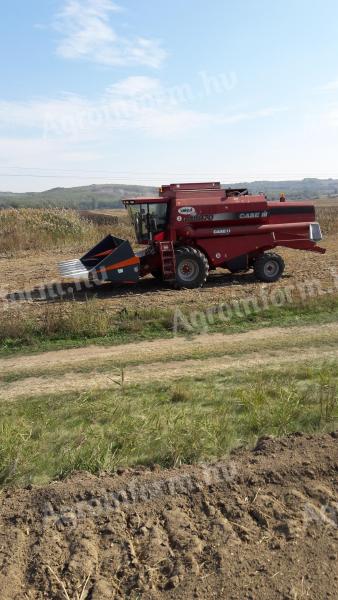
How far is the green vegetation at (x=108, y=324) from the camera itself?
9555 millimetres

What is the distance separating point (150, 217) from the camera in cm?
1305

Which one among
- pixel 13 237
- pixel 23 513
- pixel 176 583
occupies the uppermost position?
pixel 13 237

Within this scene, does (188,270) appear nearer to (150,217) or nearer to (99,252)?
(150,217)

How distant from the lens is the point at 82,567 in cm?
346

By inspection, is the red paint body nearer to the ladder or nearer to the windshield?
the windshield

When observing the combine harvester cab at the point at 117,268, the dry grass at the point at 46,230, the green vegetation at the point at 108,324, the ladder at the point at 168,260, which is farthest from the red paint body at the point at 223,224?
the dry grass at the point at 46,230

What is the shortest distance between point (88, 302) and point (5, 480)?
6.83 m

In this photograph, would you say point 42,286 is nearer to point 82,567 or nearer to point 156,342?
point 156,342

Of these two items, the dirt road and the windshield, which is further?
the windshield

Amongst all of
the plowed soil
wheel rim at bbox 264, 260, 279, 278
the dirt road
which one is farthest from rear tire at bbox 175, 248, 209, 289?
the plowed soil

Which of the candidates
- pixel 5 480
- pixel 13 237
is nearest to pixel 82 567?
pixel 5 480

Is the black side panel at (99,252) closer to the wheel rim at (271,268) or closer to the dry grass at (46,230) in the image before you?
the wheel rim at (271,268)

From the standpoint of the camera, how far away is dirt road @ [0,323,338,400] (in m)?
7.64

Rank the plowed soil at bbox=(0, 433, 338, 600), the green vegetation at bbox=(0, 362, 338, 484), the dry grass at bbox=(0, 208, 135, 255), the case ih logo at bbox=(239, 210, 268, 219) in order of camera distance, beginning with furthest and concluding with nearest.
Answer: the dry grass at bbox=(0, 208, 135, 255)
the case ih logo at bbox=(239, 210, 268, 219)
the green vegetation at bbox=(0, 362, 338, 484)
the plowed soil at bbox=(0, 433, 338, 600)
